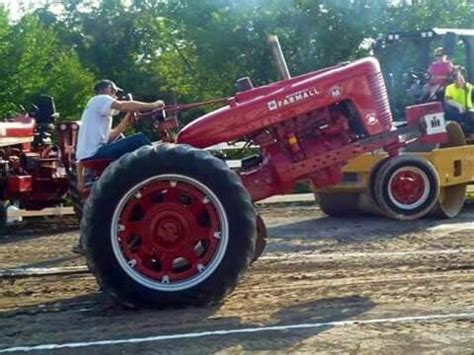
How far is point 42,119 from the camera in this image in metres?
14.5

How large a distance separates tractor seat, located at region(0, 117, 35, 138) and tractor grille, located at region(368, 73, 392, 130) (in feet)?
21.2

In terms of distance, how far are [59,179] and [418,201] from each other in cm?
484

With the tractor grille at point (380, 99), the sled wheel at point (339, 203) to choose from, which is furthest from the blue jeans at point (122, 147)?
the sled wheel at point (339, 203)

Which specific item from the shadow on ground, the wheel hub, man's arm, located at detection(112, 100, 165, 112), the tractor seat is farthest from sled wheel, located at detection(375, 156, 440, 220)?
the wheel hub

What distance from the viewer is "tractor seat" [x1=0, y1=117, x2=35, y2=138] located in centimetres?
1345

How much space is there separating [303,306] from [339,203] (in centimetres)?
617

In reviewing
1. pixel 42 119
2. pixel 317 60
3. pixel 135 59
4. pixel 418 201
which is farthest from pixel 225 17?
pixel 418 201

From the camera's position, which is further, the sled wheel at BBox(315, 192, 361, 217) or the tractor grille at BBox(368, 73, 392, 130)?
the sled wheel at BBox(315, 192, 361, 217)

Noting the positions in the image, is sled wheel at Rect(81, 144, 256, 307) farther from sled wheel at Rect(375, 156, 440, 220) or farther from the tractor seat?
the tractor seat

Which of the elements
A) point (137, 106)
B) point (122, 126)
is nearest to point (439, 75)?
point (122, 126)

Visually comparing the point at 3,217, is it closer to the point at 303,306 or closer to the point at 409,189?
the point at 409,189

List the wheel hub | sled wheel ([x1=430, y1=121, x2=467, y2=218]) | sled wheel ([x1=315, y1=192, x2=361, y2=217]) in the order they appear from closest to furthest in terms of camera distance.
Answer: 1. the wheel hub
2. sled wheel ([x1=430, y1=121, x2=467, y2=218])
3. sled wheel ([x1=315, y1=192, x2=361, y2=217])

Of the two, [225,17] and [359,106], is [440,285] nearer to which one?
[359,106]

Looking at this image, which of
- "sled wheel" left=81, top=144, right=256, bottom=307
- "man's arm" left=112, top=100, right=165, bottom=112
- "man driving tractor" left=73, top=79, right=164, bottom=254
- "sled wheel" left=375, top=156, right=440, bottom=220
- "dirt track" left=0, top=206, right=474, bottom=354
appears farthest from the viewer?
"sled wheel" left=375, top=156, right=440, bottom=220
